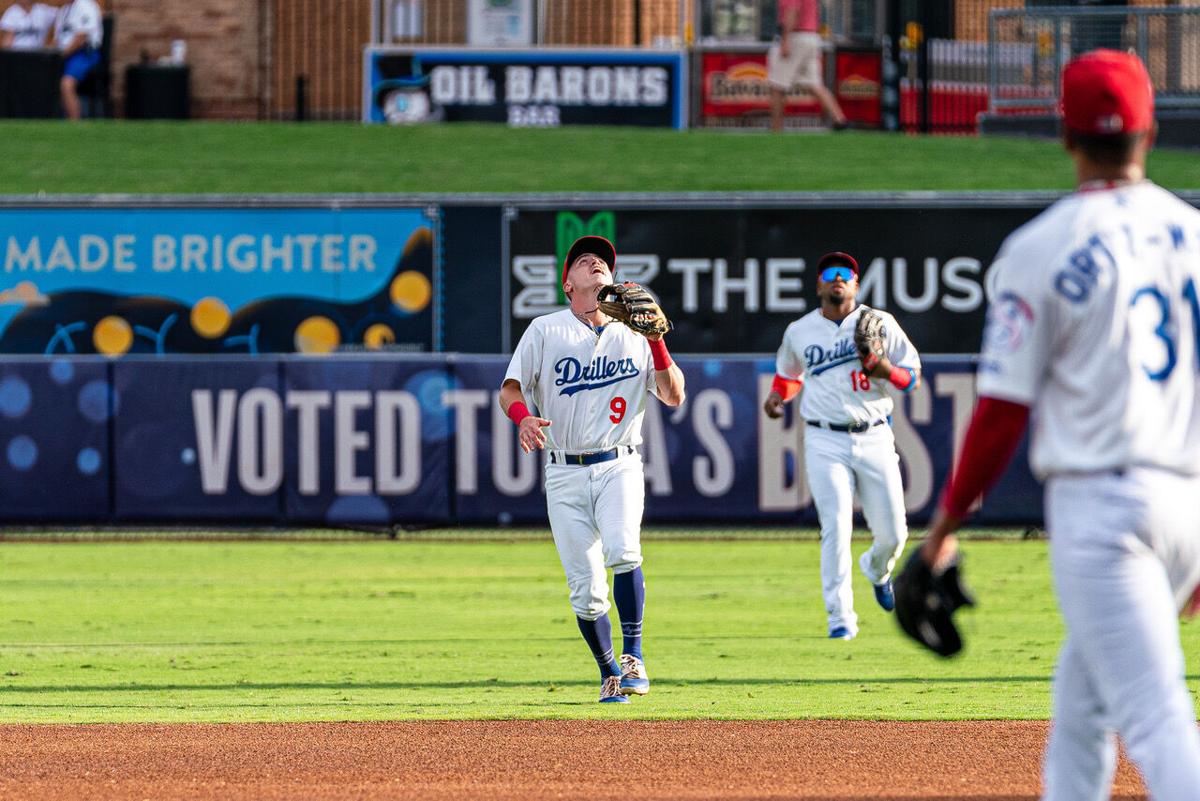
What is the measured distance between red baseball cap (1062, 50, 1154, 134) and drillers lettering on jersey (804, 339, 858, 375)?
6.85 m

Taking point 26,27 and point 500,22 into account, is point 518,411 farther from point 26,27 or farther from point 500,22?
point 500,22

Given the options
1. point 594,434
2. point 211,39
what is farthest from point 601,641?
point 211,39

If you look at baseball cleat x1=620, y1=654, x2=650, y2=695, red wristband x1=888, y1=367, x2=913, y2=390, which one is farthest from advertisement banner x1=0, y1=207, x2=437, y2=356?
baseball cleat x1=620, y1=654, x2=650, y2=695

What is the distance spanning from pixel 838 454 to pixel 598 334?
115 inches

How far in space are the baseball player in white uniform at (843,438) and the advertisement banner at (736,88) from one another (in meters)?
18.0

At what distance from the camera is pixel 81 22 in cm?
2655

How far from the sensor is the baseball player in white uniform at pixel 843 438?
37.6 ft

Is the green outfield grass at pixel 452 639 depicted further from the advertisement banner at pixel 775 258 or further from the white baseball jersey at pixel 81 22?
the white baseball jersey at pixel 81 22

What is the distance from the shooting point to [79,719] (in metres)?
8.87

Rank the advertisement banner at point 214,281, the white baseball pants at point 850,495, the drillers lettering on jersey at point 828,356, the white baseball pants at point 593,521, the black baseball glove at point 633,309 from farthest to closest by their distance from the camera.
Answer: the advertisement banner at point 214,281
the drillers lettering on jersey at point 828,356
the white baseball pants at point 850,495
the white baseball pants at point 593,521
the black baseball glove at point 633,309

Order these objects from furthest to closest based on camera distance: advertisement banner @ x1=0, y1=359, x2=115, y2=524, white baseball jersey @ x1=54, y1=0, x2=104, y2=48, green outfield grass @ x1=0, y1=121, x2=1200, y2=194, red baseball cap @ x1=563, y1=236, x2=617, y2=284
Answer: white baseball jersey @ x1=54, y1=0, x2=104, y2=48 → green outfield grass @ x1=0, y1=121, x2=1200, y2=194 → advertisement banner @ x1=0, y1=359, x2=115, y2=524 → red baseball cap @ x1=563, y1=236, x2=617, y2=284

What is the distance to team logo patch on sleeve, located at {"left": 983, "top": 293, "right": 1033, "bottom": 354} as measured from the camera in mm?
4465

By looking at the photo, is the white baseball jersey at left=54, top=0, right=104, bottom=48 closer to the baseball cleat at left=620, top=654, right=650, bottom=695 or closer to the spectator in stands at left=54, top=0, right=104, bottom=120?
the spectator in stands at left=54, top=0, right=104, bottom=120

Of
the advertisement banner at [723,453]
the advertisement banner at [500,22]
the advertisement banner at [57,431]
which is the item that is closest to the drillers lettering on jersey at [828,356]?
the advertisement banner at [723,453]
